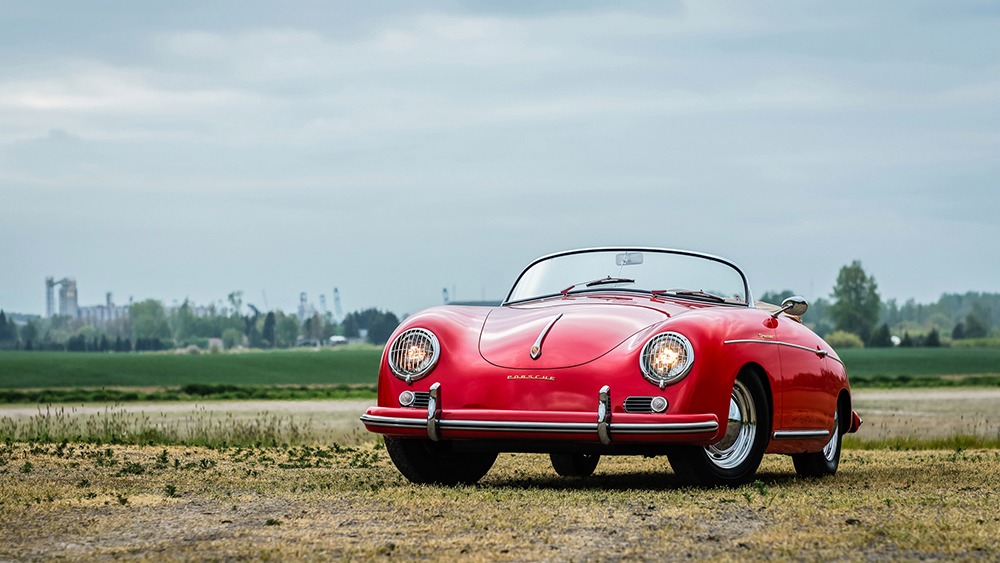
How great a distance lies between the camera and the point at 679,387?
8.44m

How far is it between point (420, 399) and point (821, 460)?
3.56 meters

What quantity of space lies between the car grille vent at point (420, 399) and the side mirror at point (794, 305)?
278 centimetres

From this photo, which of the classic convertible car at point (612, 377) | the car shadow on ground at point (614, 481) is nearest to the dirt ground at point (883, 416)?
the car shadow on ground at point (614, 481)

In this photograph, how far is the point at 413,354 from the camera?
921 centimetres

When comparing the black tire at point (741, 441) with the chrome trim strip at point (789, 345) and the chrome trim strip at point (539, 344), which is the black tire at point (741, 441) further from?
the chrome trim strip at point (539, 344)

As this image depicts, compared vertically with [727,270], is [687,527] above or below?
below

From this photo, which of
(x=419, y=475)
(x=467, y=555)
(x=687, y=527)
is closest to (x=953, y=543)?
(x=687, y=527)

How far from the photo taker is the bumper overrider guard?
8320 millimetres

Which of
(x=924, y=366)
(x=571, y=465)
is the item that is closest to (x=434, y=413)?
(x=571, y=465)

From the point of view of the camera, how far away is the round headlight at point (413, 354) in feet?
29.9

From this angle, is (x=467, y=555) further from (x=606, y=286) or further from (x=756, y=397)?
(x=606, y=286)

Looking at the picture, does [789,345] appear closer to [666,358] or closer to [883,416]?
[666,358]

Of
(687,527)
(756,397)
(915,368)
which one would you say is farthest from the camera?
(915,368)

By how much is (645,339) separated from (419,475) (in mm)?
1944
